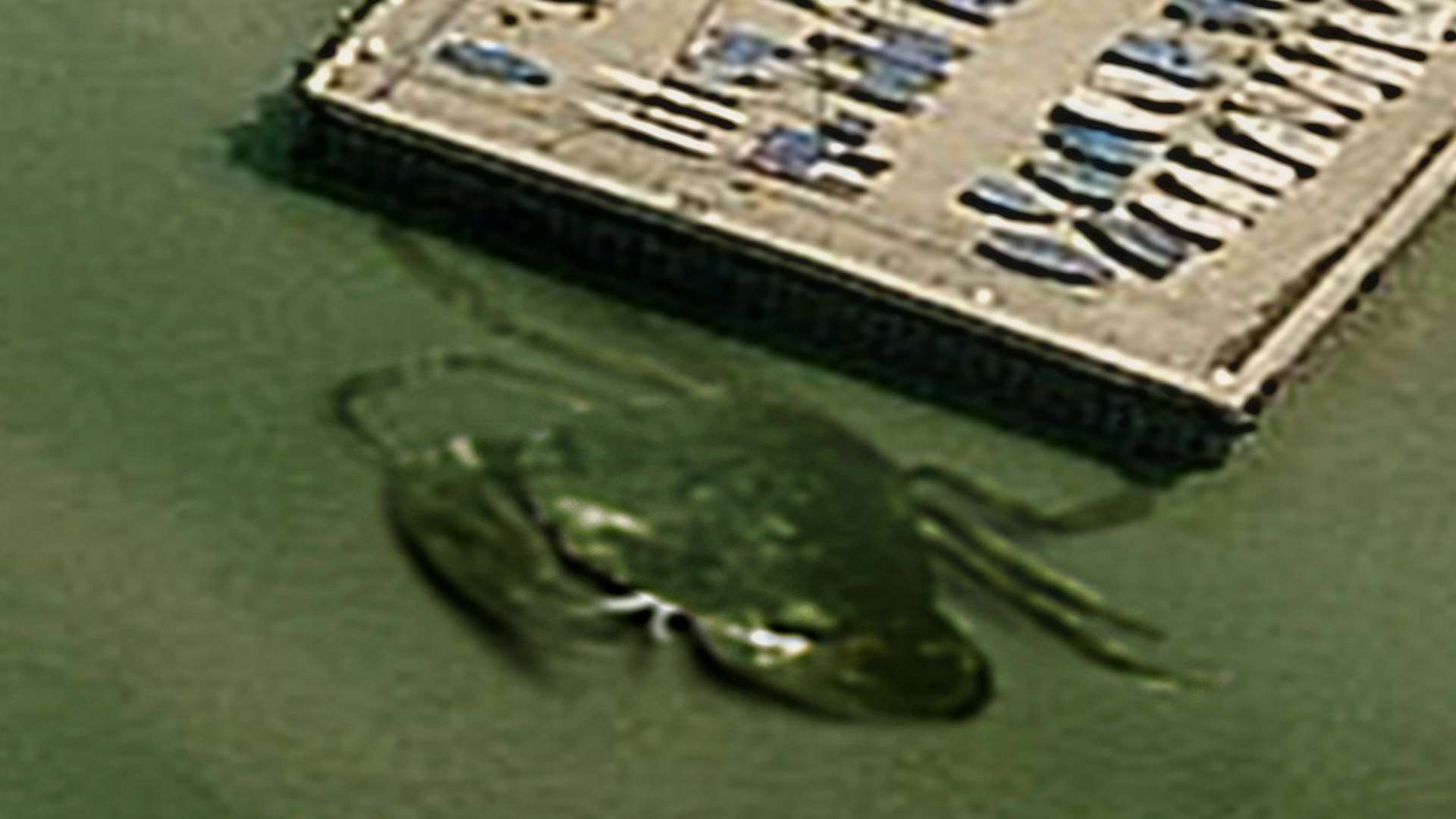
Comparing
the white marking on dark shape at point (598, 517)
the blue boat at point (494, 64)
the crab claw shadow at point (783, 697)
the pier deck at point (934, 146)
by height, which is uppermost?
the pier deck at point (934, 146)

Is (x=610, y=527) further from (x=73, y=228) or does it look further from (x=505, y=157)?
(x=73, y=228)

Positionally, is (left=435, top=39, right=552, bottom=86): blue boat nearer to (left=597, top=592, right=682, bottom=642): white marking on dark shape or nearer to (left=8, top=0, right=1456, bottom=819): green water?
A: (left=8, top=0, right=1456, bottom=819): green water

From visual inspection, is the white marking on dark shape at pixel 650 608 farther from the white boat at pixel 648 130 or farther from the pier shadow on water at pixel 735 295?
the white boat at pixel 648 130

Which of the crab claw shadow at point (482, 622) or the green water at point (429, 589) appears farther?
the crab claw shadow at point (482, 622)

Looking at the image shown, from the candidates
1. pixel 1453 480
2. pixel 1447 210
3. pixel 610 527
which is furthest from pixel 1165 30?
pixel 610 527

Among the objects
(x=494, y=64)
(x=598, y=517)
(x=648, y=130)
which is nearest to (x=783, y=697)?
(x=598, y=517)

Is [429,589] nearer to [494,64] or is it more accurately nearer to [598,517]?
[598,517]

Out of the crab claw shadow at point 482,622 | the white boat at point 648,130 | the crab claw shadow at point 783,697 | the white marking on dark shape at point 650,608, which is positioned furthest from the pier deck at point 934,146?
the crab claw shadow at point 482,622
